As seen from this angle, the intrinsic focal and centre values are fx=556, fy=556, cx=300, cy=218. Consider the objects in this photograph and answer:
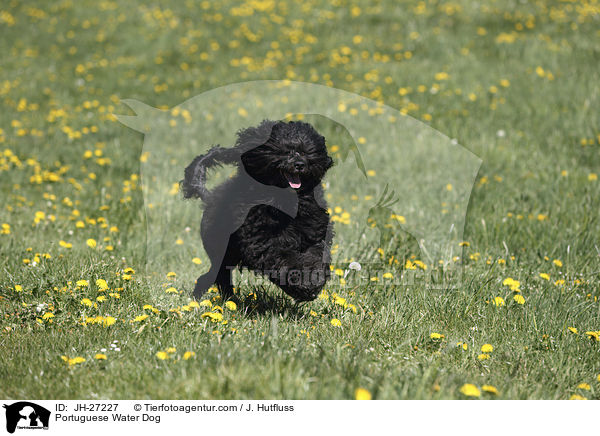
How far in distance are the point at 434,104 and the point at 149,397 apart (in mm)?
7109

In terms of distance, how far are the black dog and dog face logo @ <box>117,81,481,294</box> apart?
0.05ft

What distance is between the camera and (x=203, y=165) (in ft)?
12.0

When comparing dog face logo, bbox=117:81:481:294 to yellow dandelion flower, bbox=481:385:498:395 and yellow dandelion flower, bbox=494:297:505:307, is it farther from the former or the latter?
yellow dandelion flower, bbox=481:385:498:395

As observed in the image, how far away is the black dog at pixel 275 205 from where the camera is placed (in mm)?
3404

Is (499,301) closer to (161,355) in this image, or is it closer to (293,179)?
(293,179)

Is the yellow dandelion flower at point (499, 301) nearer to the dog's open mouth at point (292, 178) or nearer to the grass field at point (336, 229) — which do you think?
the grass field at point (336, 229)

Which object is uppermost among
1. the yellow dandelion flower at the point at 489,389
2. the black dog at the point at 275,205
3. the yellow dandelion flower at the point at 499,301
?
the black dog at the point at 275,205

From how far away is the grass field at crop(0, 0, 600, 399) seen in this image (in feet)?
9.27

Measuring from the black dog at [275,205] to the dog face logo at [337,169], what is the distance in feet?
0.05

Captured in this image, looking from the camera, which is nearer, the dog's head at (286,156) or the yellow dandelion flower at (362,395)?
the yellow dandelion flower at (362,395)
